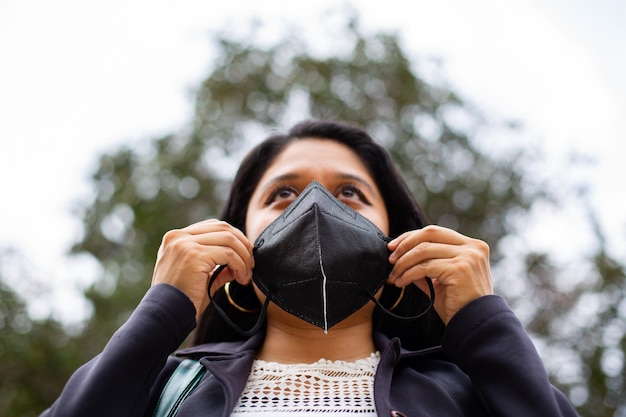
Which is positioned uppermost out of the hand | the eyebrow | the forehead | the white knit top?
the forehead

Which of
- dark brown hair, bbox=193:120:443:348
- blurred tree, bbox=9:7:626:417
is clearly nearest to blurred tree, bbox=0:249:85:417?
blurred tree, bbox=9:7:626:417

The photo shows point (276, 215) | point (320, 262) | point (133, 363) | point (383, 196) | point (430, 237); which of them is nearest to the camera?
point (133, 363)

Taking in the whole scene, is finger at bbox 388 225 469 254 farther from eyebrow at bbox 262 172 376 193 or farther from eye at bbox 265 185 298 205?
eye at bbox 265 185 298 205

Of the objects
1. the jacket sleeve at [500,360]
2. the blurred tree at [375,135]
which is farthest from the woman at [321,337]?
the blurred tree at [375,135]

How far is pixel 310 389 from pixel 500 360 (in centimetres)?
65

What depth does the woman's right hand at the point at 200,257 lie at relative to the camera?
78.7 inches

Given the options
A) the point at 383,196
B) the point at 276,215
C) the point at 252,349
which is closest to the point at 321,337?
the point at 252,349

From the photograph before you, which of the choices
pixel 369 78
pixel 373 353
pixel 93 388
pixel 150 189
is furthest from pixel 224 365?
pixel 369 78

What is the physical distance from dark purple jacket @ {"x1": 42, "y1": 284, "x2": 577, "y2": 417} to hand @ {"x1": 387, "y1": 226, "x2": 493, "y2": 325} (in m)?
0.06

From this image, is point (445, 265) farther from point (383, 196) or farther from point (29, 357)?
point (29, 357)

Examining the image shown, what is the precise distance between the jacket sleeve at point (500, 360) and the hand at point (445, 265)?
6 centimetres

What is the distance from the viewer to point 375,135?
953cm

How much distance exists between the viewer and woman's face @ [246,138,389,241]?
7.93 ft

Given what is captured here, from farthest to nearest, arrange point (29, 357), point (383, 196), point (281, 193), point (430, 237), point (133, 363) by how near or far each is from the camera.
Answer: point (29, 357) → point (383, 196) → point (281, 193) → point (430, 237) → point (133, 363)
